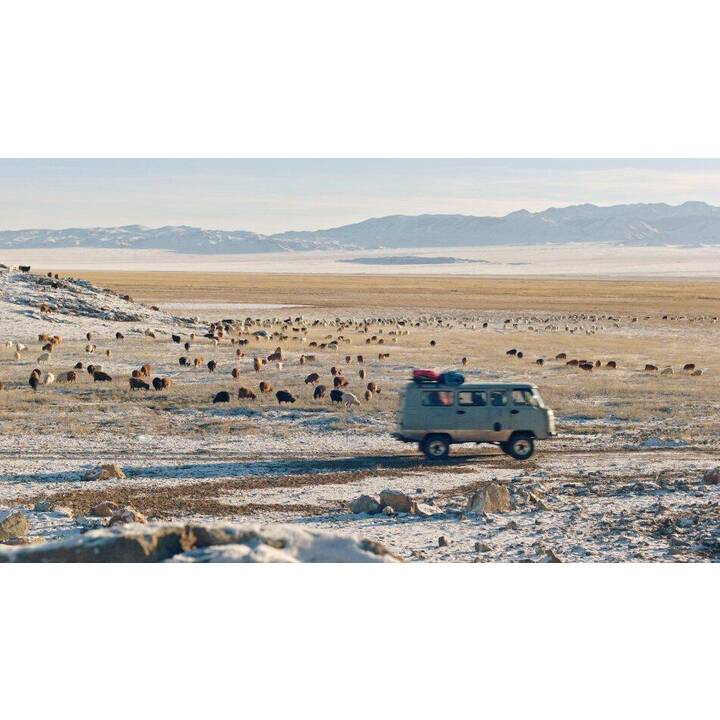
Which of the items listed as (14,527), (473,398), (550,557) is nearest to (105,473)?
(14,527)

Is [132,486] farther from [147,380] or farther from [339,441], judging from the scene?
[147,380]

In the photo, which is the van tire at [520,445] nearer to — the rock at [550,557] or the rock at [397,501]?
the rock at [397,501]

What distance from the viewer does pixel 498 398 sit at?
24.2m

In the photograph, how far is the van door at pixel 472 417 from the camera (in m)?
24.0

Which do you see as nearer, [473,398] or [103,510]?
[103,510]

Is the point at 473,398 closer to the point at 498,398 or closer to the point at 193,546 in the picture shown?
the point at 498,398

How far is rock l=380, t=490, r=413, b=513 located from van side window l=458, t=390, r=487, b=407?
5861mm

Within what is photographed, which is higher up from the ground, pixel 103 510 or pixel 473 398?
pixel 473 398

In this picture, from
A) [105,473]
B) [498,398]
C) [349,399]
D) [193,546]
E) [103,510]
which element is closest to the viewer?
[193,546]

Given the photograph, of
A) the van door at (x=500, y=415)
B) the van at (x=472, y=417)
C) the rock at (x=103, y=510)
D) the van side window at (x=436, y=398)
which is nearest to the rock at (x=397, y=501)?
the rock at (x=103, y=510)

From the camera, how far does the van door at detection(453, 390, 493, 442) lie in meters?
24.0

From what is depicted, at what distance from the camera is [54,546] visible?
10.7 m

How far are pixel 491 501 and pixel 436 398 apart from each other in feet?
18.5

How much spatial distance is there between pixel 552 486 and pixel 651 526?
3861mm
